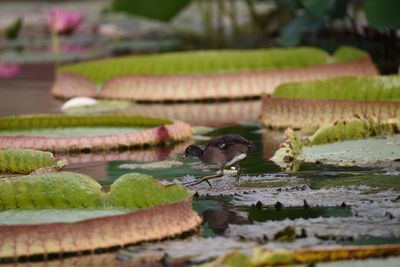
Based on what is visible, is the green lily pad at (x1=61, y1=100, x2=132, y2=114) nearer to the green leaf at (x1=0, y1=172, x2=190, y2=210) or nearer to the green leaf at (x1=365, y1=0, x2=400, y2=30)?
the green leaf at (x1=365, y1=0, x2=400, y2=30)

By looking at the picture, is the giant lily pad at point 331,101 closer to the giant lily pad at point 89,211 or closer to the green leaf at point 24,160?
the green leaf at point 24,160

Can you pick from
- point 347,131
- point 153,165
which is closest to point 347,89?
point 347,131

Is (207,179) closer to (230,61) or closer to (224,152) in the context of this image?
(224,152)

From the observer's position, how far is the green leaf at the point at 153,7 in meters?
11.0

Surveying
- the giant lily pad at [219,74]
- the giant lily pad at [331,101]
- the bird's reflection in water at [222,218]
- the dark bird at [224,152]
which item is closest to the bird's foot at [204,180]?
the dark bird at [224,152]

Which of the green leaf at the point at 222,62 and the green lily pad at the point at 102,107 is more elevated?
the green leaf at the point at 222,62

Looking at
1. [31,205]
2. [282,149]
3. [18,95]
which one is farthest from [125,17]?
[31,205]

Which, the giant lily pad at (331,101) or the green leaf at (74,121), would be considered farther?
the green leaf at (74,121)

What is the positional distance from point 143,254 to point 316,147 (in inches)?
76.5

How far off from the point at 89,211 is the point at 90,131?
7.88 ft

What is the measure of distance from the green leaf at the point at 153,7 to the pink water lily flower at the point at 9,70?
1079 millimetres

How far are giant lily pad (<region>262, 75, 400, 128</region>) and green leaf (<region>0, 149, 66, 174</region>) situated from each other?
172 centimetres

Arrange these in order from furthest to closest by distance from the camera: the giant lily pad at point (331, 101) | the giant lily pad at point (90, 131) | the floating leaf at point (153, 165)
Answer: the giant lily pad at point (331, 101) → the giant lily pad at point (90, 131) → the floating leaf at point (153, 165)

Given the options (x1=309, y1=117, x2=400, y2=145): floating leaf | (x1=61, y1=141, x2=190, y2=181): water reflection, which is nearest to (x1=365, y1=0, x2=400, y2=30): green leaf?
(x1=61, y1=141, x2=190, y2=181): water reflection
